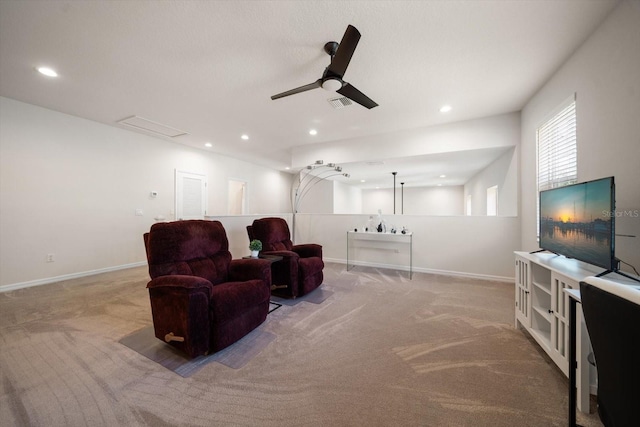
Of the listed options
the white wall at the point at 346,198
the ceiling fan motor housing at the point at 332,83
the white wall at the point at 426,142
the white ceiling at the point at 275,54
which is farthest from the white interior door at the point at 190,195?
the ceiling fan motor housing at the point at 332,83

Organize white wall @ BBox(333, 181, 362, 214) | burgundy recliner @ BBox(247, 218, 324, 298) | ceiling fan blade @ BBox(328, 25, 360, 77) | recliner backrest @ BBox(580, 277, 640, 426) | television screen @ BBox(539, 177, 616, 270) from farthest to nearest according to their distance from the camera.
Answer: white wall @ BBox(333, 181, 362, 214) < burgundy recliner @ BBox(247, 218, 324, 298) < ceiling fan blade @ BBox(328, 25, 360, 77) < television screen @ BBox(539, 177, 616, 270) < recliner backrest @ BBox(580, 277, 640, 426)

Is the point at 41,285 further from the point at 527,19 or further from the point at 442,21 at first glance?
the point at 527,19

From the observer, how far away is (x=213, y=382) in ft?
5.27

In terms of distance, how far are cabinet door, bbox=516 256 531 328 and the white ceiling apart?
2.08 meters

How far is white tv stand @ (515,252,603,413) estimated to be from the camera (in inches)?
53.4

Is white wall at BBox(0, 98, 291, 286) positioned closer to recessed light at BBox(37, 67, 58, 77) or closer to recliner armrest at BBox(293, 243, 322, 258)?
recessed light at BBox(37, 67, 58, 77)

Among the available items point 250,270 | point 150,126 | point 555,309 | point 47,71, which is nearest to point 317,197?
point 150,126

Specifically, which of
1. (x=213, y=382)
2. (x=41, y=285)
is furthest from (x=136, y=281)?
(x=213, y=382)

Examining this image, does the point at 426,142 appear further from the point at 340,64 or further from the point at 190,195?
the point at 190,195

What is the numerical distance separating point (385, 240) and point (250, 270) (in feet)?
10.2

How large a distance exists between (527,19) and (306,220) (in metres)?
4.68

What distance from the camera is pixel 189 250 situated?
2.32m

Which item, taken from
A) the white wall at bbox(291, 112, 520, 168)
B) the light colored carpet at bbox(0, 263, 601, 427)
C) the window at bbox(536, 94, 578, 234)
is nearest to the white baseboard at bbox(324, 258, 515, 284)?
the light colored carpet at bbox(0, 263, 601, 427)

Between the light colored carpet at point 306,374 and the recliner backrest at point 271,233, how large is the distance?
45.7 inches
